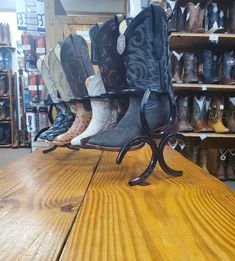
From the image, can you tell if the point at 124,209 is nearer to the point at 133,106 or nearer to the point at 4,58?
the point at 133,106

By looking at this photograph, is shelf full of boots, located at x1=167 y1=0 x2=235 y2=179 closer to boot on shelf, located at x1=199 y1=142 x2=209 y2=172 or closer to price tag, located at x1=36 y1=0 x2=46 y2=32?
boot on shelf, located at x1=199 y1=142 x2=209 y2=172

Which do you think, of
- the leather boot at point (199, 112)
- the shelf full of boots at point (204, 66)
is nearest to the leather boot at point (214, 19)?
the shelf full of boots at point (204, 66)

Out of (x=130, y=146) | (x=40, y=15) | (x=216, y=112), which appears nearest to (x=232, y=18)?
(x=216, y=112)

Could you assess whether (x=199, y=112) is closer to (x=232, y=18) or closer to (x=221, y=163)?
(x=221, y=163)

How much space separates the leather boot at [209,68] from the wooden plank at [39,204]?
1.38 m

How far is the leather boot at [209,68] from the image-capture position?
1.90 m

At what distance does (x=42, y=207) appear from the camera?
435 mm

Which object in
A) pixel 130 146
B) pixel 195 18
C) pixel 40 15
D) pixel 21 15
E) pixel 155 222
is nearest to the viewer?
pixel 155 222

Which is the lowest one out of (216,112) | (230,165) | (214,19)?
(230,165)

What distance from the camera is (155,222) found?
0.38m

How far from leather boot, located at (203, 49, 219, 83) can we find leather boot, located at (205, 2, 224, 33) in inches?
6.1

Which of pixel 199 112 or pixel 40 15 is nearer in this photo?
pixel 199 112

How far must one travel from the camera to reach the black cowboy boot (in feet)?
1.96

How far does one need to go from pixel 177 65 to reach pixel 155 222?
1715 mm
